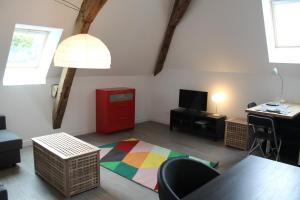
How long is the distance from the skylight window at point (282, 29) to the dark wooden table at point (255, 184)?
9.93ft

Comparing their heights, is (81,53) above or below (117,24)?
below

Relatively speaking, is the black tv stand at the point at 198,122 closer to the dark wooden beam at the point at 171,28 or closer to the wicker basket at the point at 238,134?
the wicker basket at the point at 238,134

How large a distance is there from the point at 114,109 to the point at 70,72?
1.35 m

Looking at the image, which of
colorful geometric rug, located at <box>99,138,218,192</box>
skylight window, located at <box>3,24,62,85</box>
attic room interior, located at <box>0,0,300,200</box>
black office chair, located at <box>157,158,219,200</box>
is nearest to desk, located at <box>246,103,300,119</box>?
attic room interior, located at <box>0,0,300,200</box>

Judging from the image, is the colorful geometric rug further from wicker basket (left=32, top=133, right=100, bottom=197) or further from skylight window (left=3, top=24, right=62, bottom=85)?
skylight window (left=3, top=24, right=62, bottom=85)

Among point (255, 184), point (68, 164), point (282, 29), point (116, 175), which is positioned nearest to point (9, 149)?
point (68, 164)

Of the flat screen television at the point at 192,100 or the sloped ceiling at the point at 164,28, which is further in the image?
the flat screen television at the point at 192,100

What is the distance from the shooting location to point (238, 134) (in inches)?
180

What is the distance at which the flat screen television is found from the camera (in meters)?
5.41

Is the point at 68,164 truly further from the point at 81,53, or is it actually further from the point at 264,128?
the point at 264,128

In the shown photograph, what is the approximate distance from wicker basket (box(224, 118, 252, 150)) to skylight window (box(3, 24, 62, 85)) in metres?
3.36

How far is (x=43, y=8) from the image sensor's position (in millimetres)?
3627

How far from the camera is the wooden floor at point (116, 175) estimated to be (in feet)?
9.76

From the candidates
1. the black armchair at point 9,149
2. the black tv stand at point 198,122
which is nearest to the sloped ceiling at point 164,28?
the black tv stand at point 198,122
